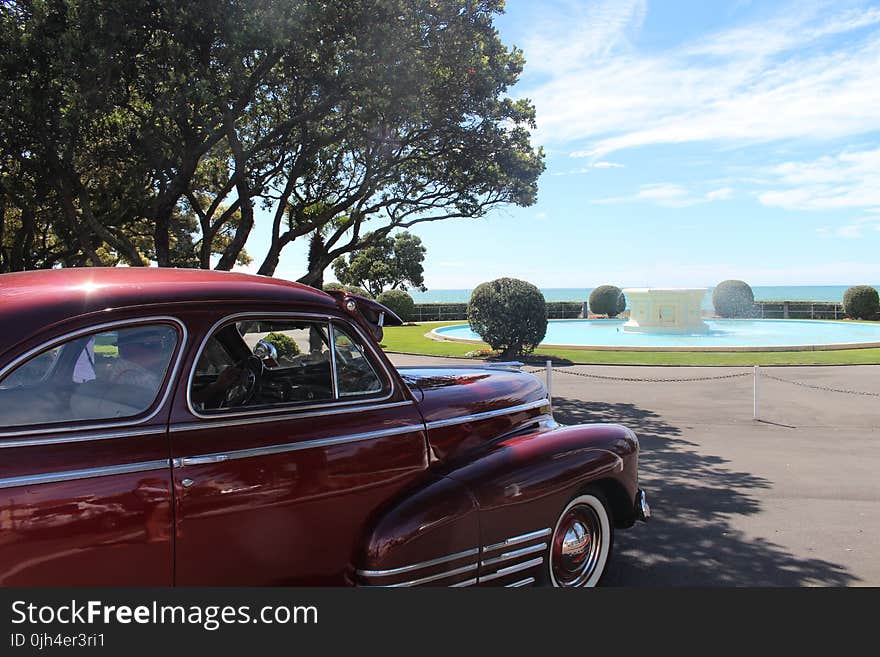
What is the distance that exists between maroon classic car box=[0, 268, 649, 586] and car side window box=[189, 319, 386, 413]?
0.01 metres

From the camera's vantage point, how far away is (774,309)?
140 feet

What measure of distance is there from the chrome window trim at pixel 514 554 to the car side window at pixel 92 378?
183cm

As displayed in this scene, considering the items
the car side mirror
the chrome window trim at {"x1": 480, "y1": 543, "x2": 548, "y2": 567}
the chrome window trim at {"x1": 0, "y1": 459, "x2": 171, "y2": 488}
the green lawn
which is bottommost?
the green lawn

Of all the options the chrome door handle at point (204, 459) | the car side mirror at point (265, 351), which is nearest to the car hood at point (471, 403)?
the car side mirror at point (265, 351)

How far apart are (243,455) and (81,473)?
22.7 inches

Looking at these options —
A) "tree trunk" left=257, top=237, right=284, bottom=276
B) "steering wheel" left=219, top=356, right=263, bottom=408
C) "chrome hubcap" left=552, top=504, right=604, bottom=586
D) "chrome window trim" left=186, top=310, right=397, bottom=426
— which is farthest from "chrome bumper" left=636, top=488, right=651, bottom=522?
"tree trunk" left=257, top=237, right=284, bottom=276

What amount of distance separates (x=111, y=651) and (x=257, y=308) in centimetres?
140

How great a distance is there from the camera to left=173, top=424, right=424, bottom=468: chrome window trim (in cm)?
245

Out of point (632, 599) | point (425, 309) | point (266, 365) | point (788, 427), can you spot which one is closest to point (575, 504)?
point (632, 599)

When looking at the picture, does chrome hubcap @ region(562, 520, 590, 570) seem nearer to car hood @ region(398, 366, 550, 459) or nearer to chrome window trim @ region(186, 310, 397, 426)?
car hood @ region(398, 366, 550, 459)

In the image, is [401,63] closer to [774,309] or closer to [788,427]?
[788,427]

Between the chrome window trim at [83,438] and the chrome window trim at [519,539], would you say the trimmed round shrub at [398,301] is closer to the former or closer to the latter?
the chrome window trim at [519,539]

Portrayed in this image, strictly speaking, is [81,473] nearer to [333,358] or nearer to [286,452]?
[286,452]

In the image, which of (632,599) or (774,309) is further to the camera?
(774,309)
